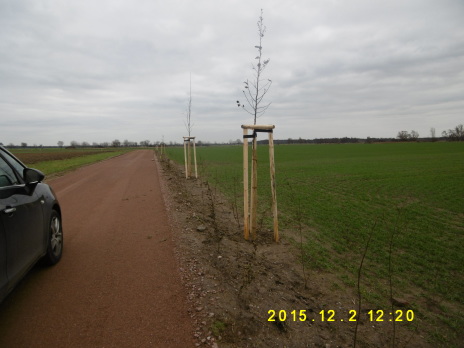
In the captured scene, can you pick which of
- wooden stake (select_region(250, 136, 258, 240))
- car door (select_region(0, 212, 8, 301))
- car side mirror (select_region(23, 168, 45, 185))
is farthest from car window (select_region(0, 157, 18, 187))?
wooden stake (select_region(250, 136, 258, 240))

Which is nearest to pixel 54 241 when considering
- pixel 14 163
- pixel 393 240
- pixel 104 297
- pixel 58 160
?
pixel 14 163

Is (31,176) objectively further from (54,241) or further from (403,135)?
(403,135)

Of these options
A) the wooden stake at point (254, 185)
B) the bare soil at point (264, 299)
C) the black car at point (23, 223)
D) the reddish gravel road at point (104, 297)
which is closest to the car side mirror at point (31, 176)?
the black car at point (23, 223)

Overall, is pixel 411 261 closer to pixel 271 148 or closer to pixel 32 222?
pixel 271 148

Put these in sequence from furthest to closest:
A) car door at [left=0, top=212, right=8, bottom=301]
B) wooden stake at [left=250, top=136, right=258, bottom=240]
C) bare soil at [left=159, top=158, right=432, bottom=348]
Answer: wooden stake at [left=250, top=136, right=258, bottom=240]
bare soil at [left=159, top=158, right=432, bottom=348]
car door at [left=0, top=212, right=8, bottom=301]

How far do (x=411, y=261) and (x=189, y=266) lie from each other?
4.24m

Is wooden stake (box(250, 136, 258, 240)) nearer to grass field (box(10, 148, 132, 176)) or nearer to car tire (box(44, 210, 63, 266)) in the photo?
car tire (box(44, 210, 63, 266))

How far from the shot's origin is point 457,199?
36.3 feet

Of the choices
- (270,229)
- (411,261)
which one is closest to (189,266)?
(270,229)

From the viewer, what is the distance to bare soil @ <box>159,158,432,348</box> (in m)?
3.12

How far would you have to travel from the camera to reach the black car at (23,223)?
293cm

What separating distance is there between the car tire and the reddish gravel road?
0.44 feet
